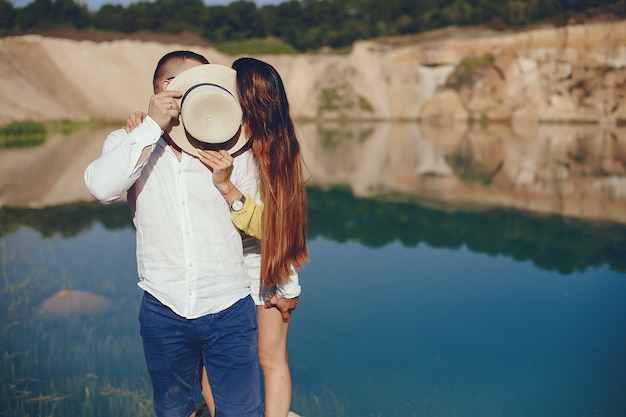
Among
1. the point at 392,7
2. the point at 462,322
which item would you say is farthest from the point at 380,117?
the point at 462,322

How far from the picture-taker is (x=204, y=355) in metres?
2.47

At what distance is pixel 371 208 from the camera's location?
11891 mm

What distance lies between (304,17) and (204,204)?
65.3 metres

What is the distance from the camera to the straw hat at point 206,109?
2273 millimetres

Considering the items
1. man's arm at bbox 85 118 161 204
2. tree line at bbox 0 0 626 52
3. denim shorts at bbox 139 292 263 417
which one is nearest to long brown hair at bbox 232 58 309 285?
denim shorts at bbox 139 292 263 417

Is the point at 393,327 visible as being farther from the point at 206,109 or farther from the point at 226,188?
the point at 206,109

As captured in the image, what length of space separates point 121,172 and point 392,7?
2604 inches

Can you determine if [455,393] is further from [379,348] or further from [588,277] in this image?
[588,277]

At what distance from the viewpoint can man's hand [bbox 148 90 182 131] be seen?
229 centimetres

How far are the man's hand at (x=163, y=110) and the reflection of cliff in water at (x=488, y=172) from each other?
9950mm

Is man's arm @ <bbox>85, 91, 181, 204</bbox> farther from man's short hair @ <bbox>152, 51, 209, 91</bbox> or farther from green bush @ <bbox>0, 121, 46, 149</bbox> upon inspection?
green bush @ <bbox>0, 121, 46, 149</bbox>

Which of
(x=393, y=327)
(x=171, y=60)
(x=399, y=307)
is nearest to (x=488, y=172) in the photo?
(x=399, y=307)

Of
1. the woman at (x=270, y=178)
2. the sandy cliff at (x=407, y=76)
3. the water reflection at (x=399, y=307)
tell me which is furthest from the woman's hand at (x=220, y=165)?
the sandy cliff at (x=407, y=76)

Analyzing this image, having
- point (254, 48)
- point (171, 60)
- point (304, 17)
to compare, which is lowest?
point (171, 60)
